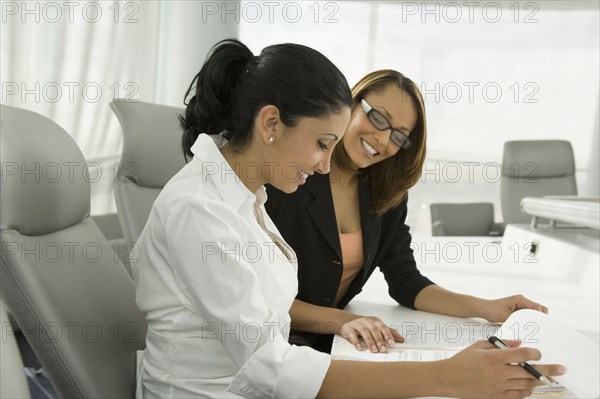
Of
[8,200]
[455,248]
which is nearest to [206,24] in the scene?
[455,248]

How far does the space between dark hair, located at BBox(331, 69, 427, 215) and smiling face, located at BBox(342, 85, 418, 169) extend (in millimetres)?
15

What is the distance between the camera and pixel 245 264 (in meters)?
1.03

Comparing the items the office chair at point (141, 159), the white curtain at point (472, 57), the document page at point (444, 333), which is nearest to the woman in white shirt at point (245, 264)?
the document page at point (444, 333)

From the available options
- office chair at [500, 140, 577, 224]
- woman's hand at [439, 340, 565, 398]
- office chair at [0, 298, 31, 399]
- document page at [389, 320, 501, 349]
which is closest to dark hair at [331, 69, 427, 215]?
document page at [389, 320, 501, 349]

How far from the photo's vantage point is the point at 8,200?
105 cm

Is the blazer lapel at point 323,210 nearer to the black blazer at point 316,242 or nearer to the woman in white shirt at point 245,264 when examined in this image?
the black blazer at point 316,242

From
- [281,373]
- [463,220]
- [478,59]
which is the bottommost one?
[463,220]

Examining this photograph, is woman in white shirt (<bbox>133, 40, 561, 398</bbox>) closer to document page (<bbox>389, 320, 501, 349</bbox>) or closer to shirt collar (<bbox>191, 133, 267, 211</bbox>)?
shirt collar (<bbox>191, 133, 267, 211</bbox>)

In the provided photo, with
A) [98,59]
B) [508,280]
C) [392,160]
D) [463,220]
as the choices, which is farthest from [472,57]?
[392,160]

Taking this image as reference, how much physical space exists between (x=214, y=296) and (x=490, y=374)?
43 cm

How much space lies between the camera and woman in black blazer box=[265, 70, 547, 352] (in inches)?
65.9

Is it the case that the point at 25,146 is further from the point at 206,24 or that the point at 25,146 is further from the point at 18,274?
the point at 206,24

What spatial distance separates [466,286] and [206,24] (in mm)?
2700

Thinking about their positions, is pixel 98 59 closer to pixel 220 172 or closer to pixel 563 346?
pixel 220 172
